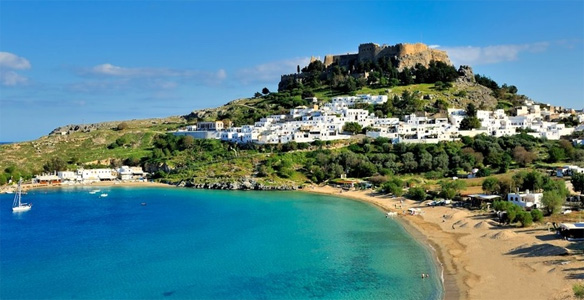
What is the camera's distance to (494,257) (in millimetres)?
24016

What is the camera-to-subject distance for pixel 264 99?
93.6m

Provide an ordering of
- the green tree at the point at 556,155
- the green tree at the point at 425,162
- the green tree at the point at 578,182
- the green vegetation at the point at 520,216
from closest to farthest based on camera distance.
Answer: the green vegetation at the point at 520,216 < the green tree at the point at 578,182 < the green tree at the point at 556,155 < the green tree at the point at 425,162

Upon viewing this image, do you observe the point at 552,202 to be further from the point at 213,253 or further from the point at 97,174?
the point at 97,174

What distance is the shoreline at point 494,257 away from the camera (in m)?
19.5

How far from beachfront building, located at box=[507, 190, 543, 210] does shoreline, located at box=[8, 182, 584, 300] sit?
8.89 feet

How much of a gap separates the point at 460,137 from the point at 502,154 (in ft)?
31.0

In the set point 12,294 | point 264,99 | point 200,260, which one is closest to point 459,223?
point 200,260

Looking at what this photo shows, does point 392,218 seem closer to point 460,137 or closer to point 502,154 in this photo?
point 502,154

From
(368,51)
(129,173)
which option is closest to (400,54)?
(368,51)

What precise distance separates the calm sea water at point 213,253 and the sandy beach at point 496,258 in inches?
51.0

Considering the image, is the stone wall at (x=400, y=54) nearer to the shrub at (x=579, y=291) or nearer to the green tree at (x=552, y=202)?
the green tree at (x=552, y=202)

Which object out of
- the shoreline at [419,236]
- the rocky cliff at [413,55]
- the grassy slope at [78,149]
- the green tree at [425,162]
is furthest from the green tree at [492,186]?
the rocky cliff at [413,55]

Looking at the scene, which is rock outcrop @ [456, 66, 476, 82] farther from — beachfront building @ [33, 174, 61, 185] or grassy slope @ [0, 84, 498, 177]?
beachfront building @ [33, 174, 61, 185]

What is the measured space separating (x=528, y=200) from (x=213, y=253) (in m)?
21.7
